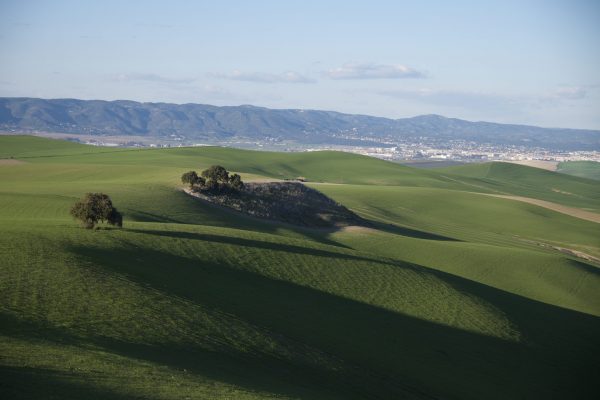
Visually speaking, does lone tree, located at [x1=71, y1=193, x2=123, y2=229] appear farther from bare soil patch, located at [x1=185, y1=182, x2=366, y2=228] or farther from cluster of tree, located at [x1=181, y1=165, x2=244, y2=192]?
cluster of tree, located at [x1=181, y1=165, x2=244, y2=192]

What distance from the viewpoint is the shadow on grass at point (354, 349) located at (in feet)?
106

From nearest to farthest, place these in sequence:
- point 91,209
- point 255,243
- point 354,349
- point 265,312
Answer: point 354,349
point 265,312
point 91,209
point 255,243

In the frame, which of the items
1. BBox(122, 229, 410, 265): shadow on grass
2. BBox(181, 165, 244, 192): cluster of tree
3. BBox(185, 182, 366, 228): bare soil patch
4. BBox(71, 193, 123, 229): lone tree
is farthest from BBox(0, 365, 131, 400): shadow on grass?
BBox(181, 165, 244, 192): cluster of tree

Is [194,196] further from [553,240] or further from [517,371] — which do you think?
[553,240]

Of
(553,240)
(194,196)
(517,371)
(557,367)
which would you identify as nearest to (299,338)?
(517,371)

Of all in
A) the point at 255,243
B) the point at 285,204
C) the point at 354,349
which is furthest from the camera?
the point at 285,204

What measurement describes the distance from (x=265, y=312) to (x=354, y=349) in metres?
5.64

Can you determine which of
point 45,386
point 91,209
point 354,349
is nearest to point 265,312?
point 354,349

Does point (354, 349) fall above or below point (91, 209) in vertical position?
below

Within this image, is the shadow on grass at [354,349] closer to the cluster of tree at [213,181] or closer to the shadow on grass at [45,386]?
the shadow on grass at [45,386]

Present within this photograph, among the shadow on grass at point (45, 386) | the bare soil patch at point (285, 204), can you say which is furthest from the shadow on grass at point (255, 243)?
the shadow on grass at point (45, 386)

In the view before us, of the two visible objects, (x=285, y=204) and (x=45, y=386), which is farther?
(x=285, y=204)

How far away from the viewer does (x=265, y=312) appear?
134 feet

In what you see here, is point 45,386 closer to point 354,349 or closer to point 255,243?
point 354,349
